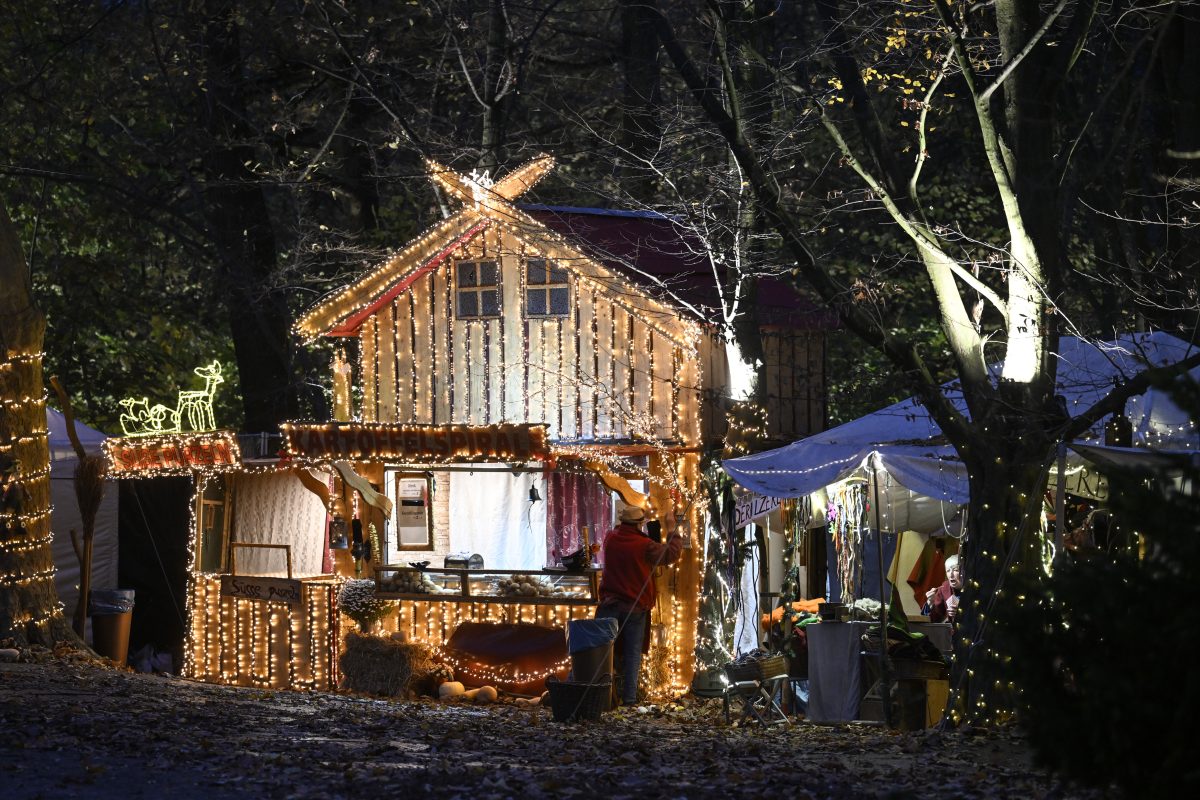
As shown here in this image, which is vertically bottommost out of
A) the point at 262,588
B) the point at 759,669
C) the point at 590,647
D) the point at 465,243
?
the point at 759,669

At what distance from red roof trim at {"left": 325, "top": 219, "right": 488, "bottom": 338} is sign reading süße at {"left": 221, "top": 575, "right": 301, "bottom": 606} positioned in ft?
11.1

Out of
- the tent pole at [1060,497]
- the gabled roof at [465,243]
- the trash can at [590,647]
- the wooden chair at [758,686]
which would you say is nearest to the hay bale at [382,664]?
the trash can at [590,647]

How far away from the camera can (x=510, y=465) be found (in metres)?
17.9

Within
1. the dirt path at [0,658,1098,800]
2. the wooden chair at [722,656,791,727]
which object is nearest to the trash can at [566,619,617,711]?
the dirt path at [0,658,1098,800]

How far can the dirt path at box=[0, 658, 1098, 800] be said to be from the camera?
8.44 meters

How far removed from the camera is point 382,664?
52.5 ft

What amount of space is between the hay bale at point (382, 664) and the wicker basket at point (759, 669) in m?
4.13

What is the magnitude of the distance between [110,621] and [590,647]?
768 cm

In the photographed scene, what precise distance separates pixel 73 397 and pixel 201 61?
21.8ft

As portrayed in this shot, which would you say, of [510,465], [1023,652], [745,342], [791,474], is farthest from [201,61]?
[1023,652]

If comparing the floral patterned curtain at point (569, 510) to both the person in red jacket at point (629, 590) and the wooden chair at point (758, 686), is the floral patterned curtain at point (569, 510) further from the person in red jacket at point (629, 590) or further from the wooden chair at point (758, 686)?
the wooden chair at point (758, 686)

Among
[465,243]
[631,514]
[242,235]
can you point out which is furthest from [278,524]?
[631,514]

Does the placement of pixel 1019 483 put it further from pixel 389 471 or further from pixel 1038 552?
pixel 389 471

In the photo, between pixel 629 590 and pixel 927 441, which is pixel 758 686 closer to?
pixel 629 590
